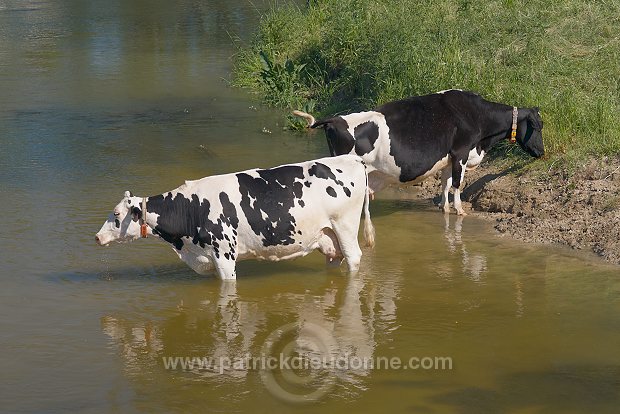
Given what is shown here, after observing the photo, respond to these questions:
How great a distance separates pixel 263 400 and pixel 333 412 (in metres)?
0.56

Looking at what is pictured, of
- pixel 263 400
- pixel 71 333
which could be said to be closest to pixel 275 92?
pixel 71 333

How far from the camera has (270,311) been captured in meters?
10.1

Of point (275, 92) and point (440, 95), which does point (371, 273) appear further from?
point (275, 92)

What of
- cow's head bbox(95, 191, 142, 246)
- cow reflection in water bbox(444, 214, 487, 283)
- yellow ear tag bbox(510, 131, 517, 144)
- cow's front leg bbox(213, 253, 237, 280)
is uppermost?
yellow ear tag bbox(510, 131, 517, 144)

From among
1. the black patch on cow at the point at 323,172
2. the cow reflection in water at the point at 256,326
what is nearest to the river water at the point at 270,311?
the cow reflection in water at the point at 256,326

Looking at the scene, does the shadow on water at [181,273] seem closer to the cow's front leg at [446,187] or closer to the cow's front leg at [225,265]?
the cow's front leg at [225,265]

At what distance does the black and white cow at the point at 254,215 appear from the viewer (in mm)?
10281

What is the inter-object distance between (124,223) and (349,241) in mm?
2174

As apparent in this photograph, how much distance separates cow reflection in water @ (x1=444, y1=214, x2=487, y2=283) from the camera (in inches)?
432

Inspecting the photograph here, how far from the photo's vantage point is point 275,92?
18641mm

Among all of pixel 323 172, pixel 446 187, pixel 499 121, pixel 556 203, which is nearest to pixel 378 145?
pixel 446 187

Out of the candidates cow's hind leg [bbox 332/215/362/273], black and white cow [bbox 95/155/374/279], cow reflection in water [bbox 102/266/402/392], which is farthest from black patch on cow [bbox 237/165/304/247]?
cow reflection in water [bbox 102/266/402/392]

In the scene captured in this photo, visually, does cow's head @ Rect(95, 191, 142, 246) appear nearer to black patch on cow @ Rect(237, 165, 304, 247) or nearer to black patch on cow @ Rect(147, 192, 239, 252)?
black patch on cow @ Rect(147, 192, 239, 252)

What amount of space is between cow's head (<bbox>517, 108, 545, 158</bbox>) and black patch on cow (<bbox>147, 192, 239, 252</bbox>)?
13.9 ft
